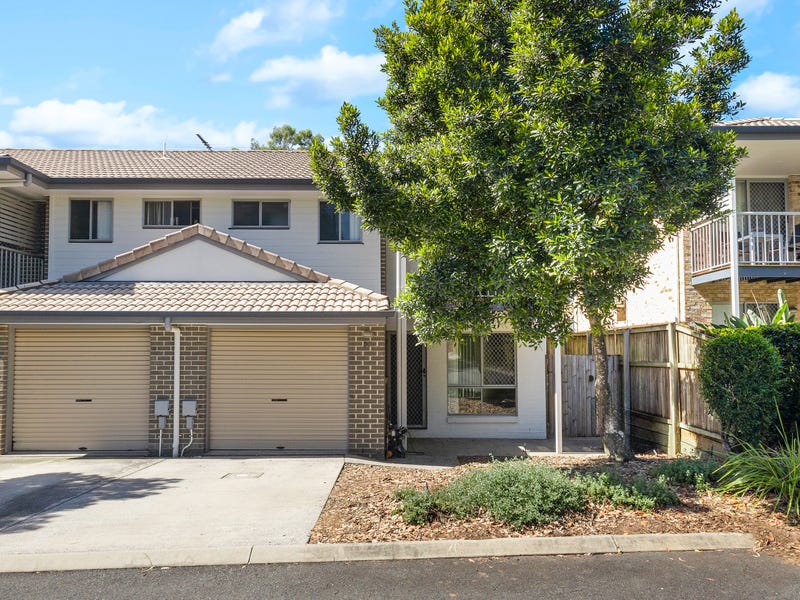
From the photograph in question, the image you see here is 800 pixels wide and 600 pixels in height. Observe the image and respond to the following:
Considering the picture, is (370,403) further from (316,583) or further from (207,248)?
(316,583)

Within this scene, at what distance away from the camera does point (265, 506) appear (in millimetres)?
7262

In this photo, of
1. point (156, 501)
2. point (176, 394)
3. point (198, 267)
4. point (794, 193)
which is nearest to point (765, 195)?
point (794, 193)

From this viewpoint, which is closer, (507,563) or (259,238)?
(507,563)

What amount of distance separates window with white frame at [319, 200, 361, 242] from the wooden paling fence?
5.50 metres

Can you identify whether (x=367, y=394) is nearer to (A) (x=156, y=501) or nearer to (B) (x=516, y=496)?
(A) (x=156, y=501)

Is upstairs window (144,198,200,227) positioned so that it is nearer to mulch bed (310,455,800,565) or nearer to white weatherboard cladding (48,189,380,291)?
white weatherboard cladding (48,189,380,291)

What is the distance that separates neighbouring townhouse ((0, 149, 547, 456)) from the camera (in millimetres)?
10789

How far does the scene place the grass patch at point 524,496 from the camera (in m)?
6.30

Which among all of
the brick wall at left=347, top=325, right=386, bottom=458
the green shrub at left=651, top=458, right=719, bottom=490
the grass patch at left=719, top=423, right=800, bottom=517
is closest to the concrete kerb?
the grass patch at left=719, top=423, right=800, bottom=517

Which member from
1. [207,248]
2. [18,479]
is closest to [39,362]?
[18,479]

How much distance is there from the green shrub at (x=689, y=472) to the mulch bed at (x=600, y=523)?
23cm

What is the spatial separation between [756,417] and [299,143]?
121 feet

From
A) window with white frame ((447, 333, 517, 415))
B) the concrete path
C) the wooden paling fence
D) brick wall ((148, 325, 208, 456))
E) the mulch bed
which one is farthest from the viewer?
window with white frame ((447, 333, 517, 415))

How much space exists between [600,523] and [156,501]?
5291 millimetres
